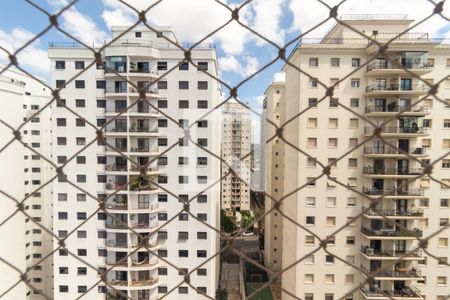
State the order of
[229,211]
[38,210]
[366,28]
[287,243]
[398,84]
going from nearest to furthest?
[398,84] → [366,28] → [287,243] → [38,210] → [229,211]

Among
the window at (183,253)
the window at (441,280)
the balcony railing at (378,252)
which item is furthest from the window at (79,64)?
the window at (441,280)

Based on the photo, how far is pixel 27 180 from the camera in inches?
316

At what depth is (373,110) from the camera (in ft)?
16.3

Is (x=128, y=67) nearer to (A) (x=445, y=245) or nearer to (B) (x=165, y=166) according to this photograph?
(B) (x=165, y=166)

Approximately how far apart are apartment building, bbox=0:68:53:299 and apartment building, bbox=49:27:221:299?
1.30 metres

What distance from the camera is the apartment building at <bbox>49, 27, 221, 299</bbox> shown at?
16.5ft

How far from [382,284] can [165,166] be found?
14.5 ft

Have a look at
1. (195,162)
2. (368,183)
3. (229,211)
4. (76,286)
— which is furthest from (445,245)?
(229,211)

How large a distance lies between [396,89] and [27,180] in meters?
9.25

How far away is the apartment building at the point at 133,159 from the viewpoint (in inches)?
198

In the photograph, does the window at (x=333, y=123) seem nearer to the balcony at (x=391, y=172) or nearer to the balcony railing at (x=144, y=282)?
the balcony at (x=391, y=172)

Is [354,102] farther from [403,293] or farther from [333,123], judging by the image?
[403,293]

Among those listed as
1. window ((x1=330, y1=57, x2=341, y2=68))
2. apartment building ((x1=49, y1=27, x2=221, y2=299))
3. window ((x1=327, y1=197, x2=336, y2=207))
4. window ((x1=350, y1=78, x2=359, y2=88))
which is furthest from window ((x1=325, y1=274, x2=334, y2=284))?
window ((x1=330, y1=57, x2=341, y2=68))

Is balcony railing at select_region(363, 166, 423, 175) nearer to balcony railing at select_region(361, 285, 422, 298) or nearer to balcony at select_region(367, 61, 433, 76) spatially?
balcony at select_region(367, 61, 433, 76)
